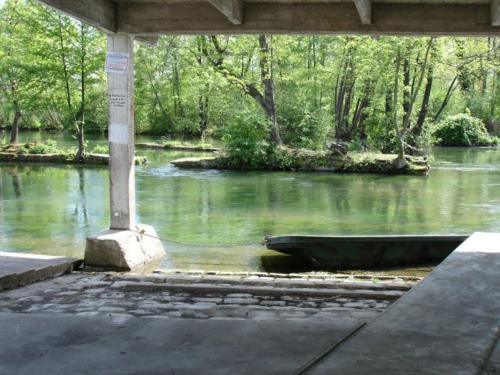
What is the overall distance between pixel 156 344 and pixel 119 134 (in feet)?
15.1

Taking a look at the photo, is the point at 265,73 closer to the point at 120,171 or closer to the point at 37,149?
the point at 37,149

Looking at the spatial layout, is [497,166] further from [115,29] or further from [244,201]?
[115,29]

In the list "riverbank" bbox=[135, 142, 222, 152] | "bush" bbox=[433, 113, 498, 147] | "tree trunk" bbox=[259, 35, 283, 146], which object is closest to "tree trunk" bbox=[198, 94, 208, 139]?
"riverbank" bbox=[135, 142, 222, 152]

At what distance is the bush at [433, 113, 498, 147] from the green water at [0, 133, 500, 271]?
60.4 ft

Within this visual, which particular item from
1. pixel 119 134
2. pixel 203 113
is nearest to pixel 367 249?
pixel 119 134

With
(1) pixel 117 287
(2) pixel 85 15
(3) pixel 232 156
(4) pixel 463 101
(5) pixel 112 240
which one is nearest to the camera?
(1) pixel 117 287

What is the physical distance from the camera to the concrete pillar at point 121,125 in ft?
24.4

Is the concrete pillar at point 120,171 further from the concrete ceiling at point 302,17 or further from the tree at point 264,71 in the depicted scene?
the tree at point 264,71

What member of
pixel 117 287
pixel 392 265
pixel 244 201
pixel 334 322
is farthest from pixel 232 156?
pixel 334 322

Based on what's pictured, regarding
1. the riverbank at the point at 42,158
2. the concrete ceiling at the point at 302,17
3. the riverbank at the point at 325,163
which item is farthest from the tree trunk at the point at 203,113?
the concrete ceiling at the point at 302,17

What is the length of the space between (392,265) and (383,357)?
5.65 meters

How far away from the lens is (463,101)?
49.8 meters

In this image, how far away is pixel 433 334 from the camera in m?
3.16

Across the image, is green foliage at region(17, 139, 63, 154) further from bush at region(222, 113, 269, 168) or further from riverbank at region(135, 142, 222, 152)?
riverbank at region(135, 142, 222, 152)
